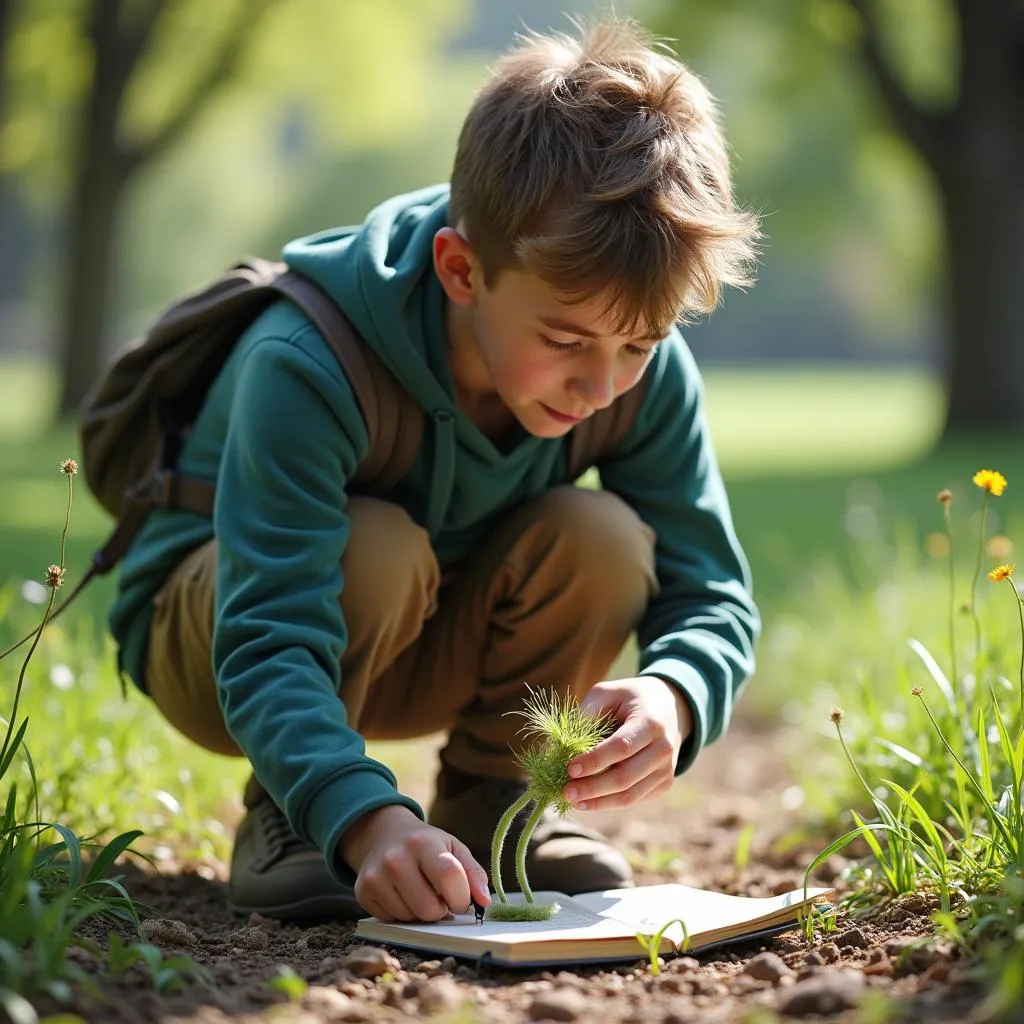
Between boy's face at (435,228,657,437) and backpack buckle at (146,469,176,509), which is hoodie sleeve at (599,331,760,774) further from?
backpack buckle at (146,469,176,509)

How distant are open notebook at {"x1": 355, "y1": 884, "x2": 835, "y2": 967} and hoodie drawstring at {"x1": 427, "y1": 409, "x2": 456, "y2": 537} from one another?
2.13ft

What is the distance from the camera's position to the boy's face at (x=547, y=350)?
6.64 feet

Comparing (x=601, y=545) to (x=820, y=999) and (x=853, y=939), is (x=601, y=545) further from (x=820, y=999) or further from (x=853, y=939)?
(x=820, y=999)

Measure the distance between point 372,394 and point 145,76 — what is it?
12.9m

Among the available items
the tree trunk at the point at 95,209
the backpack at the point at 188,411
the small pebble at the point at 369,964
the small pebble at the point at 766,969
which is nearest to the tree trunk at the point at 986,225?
the tree trunk at the point at 95,209

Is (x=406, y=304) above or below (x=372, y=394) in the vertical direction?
above

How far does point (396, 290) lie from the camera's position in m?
2.23

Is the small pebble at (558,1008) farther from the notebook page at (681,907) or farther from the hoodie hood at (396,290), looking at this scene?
the hoodie hood at (396,290)

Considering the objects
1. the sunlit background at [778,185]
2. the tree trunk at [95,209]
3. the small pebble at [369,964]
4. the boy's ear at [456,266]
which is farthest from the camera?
the tree trunk at [95,209]

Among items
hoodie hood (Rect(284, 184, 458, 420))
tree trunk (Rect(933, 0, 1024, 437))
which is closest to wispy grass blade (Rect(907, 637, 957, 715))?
hoodie hood (Rect(284, 184, 458, 420))

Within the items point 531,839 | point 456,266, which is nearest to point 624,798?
point 531,839

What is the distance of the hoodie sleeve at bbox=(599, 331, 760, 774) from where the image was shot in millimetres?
2328

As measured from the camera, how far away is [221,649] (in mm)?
2041

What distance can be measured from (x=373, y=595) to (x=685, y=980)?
2.54 ft
